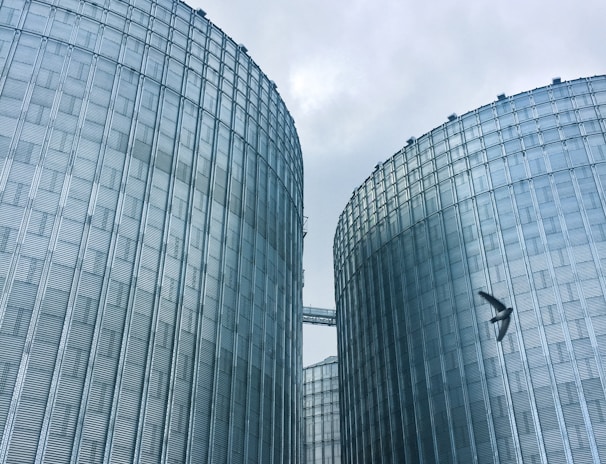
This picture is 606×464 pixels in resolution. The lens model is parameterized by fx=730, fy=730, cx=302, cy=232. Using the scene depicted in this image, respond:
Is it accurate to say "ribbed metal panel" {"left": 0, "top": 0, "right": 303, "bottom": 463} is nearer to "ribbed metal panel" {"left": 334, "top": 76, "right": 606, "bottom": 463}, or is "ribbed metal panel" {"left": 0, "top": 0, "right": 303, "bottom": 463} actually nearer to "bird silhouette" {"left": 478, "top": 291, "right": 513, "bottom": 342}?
"ribbed metal panel" {"left": 334, "top": 76, "right": 606, "bottom": 463}

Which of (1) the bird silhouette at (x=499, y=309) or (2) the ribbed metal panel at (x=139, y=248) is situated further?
(1) the bird silhouette at (x=499, y=309)

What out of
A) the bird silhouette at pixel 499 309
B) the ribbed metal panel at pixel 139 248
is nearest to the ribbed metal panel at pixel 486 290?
the bird silhouette at pixel 499 309

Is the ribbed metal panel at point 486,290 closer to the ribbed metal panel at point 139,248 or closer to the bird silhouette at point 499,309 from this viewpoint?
the bird silhouette at point 499,309

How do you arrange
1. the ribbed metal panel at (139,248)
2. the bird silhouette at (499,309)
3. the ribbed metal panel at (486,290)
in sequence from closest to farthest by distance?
the ribbed metal panel at (139,248)
the bird silhouette at (499,309)
the ribbed metal panel at (486,290)

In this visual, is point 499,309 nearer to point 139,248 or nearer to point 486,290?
point 486,290

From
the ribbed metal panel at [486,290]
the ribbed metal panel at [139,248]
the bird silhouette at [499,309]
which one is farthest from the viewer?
the ribbed metal panel at [486,290]

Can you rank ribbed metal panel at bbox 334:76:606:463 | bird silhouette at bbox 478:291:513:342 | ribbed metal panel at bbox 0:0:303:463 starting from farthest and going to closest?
ribbed metal panel at bbox 334:76:606:463
bird silhouette at bbox 478:291:513:342
ribbed metal panel at bbox 0:0:303:463

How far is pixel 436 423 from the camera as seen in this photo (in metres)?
74.0

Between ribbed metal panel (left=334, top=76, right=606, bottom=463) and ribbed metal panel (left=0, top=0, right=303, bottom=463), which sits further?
ribbed metal panel (left=334, top=76, right=606, bottom=463)

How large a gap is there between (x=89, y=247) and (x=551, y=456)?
1695 inches

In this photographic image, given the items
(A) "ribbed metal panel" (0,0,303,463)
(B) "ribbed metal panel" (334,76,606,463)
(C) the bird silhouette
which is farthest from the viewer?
(B) "ribbed metal panel" (334,76,606,463)

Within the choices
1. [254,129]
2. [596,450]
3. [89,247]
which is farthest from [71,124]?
[596,450]

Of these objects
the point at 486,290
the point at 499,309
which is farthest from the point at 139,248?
the point at 486,290

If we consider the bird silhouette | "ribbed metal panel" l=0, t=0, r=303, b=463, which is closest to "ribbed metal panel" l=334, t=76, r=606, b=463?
the bird silhouette
